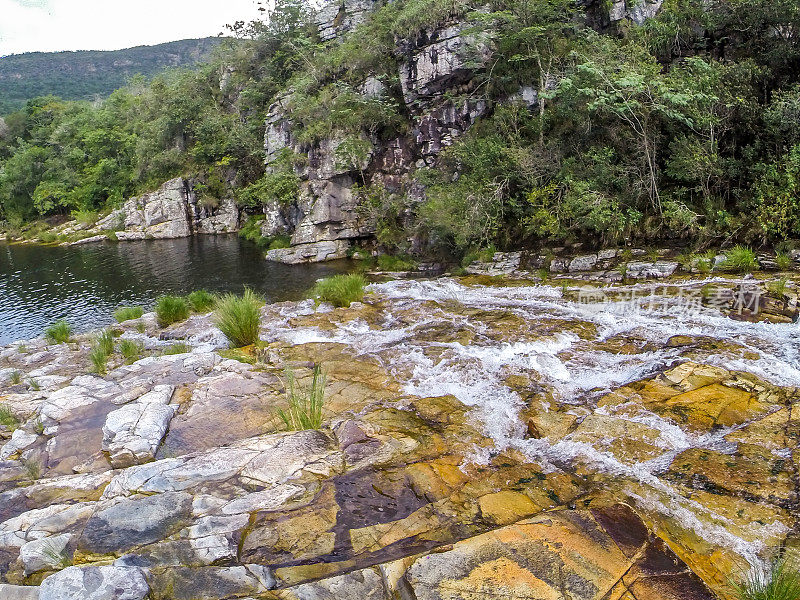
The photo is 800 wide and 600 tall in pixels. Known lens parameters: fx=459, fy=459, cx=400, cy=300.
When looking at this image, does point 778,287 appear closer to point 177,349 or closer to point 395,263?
point 395,263

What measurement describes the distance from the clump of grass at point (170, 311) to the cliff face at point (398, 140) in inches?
395

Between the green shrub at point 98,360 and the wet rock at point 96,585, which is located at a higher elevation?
the wet rock at point 96,585

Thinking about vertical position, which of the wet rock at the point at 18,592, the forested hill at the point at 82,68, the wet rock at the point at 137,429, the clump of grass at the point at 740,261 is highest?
the forested hill at the point at 82,68

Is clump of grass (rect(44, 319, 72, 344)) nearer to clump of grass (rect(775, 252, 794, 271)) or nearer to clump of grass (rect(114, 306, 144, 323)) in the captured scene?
clump of grass (rect(114, 306, 144, 323))

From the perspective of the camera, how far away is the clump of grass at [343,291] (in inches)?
550

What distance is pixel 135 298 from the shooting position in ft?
63.3

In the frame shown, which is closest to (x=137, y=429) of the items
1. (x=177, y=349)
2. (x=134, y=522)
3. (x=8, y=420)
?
(x=134, y=522)

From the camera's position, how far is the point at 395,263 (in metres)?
20.5

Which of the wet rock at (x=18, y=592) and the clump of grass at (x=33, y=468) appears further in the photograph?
the clump of grass at (x=33, y=468)

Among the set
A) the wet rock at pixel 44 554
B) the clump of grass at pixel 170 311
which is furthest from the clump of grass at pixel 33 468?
the clump of grass at pixel 170 311

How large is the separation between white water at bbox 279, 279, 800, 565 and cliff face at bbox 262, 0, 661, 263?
1078cm

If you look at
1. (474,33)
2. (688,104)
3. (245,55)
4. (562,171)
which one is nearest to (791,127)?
(688,104)

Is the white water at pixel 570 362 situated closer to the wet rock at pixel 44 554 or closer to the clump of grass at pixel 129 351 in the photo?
the clump of grass at pixel 129 351

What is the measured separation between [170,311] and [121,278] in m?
11.7
